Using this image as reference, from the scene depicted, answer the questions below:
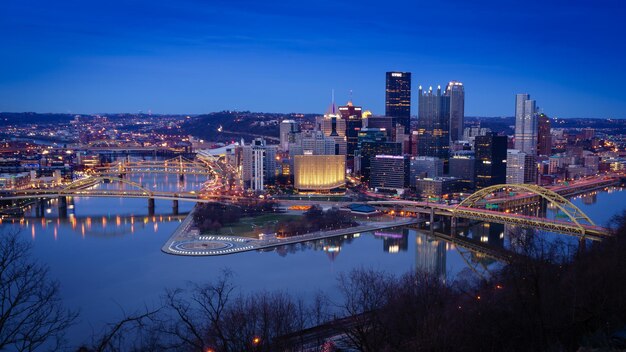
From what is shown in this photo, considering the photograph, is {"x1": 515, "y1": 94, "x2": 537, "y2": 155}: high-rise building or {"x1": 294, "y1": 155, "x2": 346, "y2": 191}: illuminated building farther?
{"x1": 515, "y1": 94, "x2": 537, "y2": 155}: high-rise building

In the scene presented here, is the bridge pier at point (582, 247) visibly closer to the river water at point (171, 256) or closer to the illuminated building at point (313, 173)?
the river water at point (171, 256)

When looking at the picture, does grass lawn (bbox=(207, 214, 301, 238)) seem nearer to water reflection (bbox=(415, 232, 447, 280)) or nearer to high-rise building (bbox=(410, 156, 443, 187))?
water reflection (bbox=(415, 232, 447, 280))

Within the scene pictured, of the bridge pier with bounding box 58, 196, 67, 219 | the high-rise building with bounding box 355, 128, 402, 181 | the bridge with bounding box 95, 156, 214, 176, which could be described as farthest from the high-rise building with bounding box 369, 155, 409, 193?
the bridge pier with bounding box 58, 196, 67, 219

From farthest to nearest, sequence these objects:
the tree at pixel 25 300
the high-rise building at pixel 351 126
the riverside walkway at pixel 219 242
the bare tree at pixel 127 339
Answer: the high-rise building at pixel 351 126 → the riverside walkway at pixel 219 242 → the bare tree at pixel 127 339 → the tree at pixel 25 300

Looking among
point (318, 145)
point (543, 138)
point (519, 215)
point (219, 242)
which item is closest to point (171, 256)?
point (219, 242)

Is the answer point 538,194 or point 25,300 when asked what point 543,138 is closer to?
point 538,194

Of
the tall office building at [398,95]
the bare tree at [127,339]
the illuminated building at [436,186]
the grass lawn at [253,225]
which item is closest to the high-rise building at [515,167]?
the illuminated building at [436,186]
